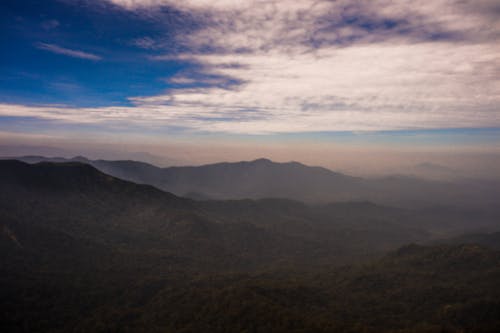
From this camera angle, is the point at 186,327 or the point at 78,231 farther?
the point at 78,231

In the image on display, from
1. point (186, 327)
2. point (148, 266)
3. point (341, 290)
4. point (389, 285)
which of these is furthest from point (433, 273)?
point (148, 266)

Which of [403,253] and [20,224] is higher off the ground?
[20,224]

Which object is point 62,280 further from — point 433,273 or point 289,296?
point 433,273

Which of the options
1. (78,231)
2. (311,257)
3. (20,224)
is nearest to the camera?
(20,224)

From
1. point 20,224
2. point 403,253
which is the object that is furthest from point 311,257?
point 20,224

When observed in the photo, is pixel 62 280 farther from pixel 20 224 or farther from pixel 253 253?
pixel 253 253

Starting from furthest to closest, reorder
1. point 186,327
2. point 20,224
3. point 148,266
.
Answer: point 20,224 → point 148,266 → point 186,327

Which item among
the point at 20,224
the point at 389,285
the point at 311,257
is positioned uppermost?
the point at 20,224

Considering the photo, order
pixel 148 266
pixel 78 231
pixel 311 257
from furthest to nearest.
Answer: pixel 311 257 < pixel 78 231 < pixel 148 266

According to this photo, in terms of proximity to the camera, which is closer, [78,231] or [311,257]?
[78,231]
